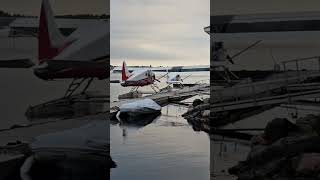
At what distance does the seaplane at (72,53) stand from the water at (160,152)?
1.22 m

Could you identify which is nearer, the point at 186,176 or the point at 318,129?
the point at 318,129

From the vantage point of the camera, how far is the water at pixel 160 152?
232 inches

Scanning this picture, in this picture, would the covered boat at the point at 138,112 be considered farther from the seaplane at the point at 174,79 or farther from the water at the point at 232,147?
the seaplane at the point at 174,79

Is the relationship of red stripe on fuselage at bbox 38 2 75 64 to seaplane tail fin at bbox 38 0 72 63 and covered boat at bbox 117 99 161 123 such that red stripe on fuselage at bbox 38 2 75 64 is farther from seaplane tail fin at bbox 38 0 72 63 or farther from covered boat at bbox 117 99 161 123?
covered boat at bbox 117 99 161 123

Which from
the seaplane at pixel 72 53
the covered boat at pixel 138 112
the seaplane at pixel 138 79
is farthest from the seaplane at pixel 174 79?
the seaplane at pixel 72 53

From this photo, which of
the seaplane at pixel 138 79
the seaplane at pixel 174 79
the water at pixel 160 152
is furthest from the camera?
the seaplane at pixel 174 79

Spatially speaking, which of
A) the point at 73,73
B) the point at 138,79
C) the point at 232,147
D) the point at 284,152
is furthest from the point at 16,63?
the point at 138,79

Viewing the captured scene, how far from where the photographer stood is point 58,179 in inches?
172

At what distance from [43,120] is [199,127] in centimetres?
543

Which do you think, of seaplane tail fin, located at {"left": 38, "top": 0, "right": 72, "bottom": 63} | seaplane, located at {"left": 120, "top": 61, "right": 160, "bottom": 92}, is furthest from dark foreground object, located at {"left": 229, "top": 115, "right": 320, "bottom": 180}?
seaplane, located at {"left": 120, "top": 61, "right": 160, "bottom": 92}

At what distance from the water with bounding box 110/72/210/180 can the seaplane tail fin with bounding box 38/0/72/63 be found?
4.83ft

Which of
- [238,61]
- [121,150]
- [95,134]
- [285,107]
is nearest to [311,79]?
[285,107]

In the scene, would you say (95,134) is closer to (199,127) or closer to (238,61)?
(238,61)

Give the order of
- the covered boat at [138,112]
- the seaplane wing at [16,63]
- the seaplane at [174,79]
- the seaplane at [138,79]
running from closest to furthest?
1. the seaplane wing at [16,63]
2. the covered boat at [138,112]
3. the seaplane at [138,79]
4. the seaplane at [174,79]
